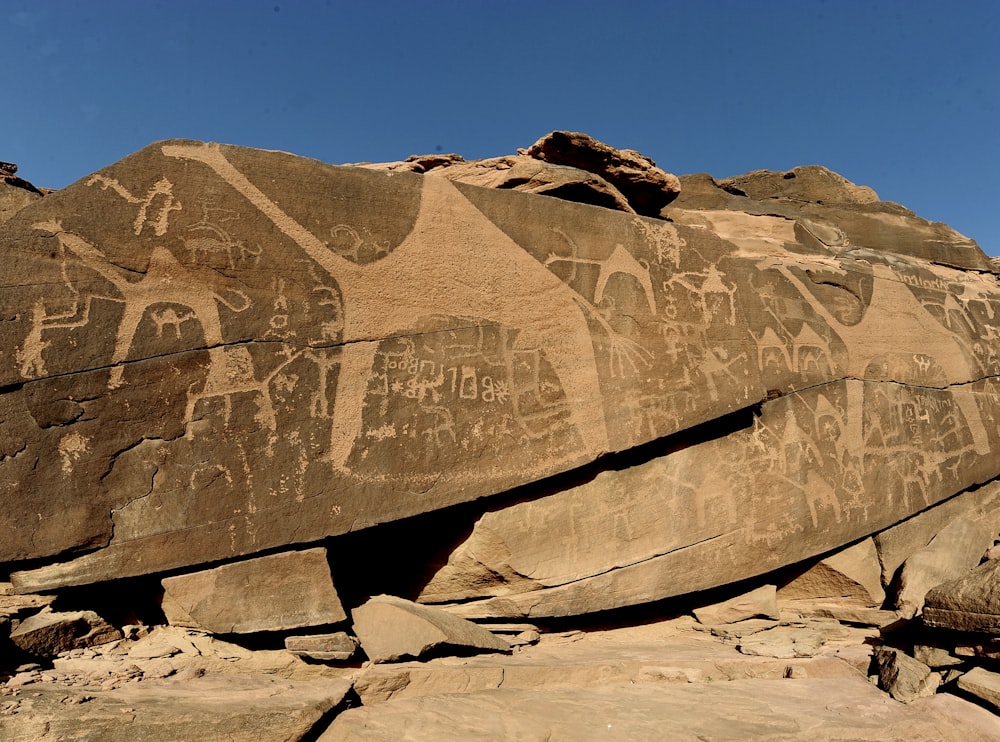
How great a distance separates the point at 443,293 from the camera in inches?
148

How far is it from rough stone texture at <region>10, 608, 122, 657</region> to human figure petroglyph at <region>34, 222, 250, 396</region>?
101cm

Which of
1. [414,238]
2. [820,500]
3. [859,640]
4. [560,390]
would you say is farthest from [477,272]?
[859,640]

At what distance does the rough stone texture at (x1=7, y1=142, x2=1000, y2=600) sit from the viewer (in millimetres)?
3031

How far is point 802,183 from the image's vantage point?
30.2 ft

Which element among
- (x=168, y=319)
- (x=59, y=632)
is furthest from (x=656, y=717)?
(x=168, y=319)

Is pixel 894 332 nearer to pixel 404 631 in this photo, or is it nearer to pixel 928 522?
pixel 928 522

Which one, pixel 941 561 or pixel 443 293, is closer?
pixel 443 293

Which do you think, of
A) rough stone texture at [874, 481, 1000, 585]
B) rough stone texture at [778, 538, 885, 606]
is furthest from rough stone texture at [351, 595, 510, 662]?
rough stone texture at [874, 481, 1000, 585]

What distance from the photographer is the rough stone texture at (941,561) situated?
449 cm

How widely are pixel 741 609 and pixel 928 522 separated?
189 cm

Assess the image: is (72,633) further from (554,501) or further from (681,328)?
(681,328)

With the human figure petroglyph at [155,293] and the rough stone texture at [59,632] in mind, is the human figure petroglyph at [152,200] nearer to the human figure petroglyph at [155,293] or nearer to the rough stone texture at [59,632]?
the human figure petroglyph at [155,293]

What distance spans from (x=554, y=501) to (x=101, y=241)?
105 inches

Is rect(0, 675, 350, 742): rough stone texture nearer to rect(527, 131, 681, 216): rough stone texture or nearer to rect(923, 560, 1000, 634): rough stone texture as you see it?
rect(923, 560, 1000, 634): rough stone texture
